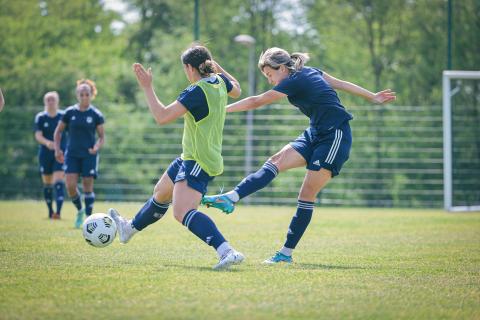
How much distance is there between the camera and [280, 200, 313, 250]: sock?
25.3 feet

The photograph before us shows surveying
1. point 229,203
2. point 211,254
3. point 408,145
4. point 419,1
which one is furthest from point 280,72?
point 419,1

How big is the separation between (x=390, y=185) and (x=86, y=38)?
2069 centimetres

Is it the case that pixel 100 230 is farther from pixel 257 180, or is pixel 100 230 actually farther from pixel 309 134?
pixel 309 134

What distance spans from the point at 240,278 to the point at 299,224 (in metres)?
1.53

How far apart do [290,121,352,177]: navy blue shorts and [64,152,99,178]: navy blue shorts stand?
5268 mm

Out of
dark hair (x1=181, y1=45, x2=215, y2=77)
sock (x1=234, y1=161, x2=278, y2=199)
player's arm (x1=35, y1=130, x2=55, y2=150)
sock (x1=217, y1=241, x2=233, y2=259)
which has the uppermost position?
dark hair (x1=181, y1=45, x2=215, y2=77)

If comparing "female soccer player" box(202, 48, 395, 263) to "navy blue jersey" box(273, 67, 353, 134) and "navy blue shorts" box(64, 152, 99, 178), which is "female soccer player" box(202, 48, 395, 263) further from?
"navy blue shorts" box(64, 152, 99, 178)

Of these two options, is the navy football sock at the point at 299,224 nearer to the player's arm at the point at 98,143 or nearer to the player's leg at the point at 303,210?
the player's leg at the point at 303,210

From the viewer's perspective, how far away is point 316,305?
5.28 meters

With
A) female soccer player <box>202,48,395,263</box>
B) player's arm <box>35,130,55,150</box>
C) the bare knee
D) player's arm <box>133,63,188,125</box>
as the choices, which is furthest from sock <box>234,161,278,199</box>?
player's arm <box>35,130,55,150</box>

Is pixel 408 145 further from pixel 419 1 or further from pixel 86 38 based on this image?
pixel 86 38

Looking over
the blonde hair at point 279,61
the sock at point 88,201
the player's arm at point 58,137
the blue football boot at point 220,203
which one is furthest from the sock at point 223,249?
the player's arm at point 58,137

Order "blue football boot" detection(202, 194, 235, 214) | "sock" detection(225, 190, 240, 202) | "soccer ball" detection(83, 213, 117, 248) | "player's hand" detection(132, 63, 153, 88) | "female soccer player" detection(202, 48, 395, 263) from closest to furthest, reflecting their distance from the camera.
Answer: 1. "player's hand" detection(132, 63, 153, 88)
2. "blue football boot" detection(202, 194, 235, 214)
3. "sock" detection(225, 190, 240, 202)
4. "female soccer player" detection(202, 48, 395, 263)
5. "soccer ball" detection(83, 213, 117, 248)

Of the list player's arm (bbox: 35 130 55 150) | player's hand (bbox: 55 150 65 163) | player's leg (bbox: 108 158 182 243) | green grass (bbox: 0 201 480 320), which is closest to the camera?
green grass (bbox: 0 201 480 320)
